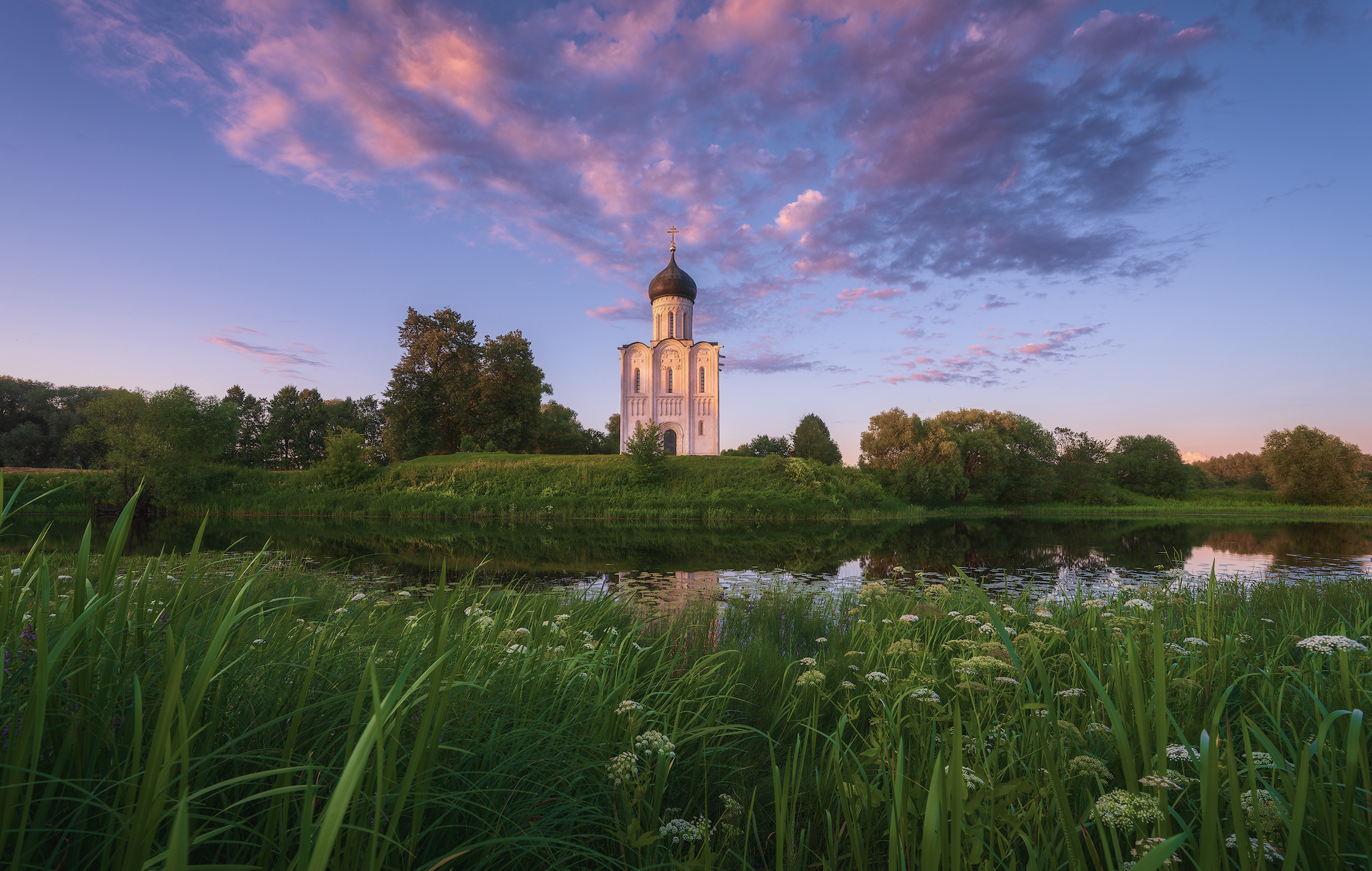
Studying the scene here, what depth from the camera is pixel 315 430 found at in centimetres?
5759

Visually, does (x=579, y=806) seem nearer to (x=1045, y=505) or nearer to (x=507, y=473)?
(x=507, y=473)

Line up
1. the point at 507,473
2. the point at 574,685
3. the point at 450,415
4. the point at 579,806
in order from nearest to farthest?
the point at 579,806, the point at 574,685, the point at 507,473, the point at 450,415

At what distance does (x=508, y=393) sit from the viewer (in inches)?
1647

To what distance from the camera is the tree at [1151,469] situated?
168ft

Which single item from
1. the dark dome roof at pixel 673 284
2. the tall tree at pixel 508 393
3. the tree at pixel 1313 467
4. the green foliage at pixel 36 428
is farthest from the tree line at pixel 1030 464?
the green foliage at pixel 36 428

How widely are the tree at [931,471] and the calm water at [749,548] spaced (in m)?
11.2

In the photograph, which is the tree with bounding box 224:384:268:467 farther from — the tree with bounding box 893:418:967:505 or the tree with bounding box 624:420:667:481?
the tree with bounding box 893:418:967:505

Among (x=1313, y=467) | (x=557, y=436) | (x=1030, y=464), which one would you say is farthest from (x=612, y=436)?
(x=1313, y=467)

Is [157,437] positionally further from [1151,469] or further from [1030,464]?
[1151,469]

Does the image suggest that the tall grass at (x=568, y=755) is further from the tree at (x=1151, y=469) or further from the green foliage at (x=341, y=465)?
the tree at (x=1151, y=469)

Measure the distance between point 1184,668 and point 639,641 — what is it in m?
3.49

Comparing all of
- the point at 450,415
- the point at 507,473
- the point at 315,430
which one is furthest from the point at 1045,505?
the point at 315,430

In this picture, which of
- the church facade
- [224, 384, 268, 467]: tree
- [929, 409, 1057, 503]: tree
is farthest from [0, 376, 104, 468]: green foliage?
[929, 409, 1057, 503]: tree

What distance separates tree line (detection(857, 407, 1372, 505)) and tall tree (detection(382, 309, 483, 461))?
26.8 meters
